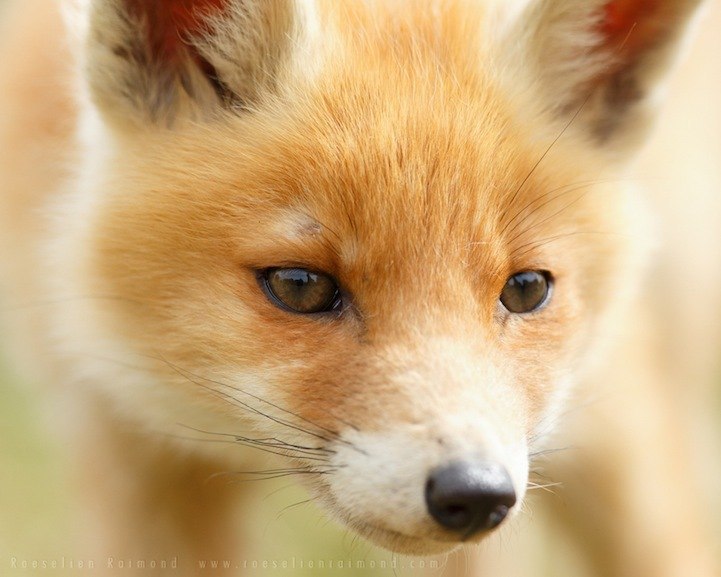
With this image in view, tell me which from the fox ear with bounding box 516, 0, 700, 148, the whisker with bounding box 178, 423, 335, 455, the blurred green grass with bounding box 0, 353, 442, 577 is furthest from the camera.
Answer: the blurred green grass with bounding box 0, 353, 442, 577

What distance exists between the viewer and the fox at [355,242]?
3.16m

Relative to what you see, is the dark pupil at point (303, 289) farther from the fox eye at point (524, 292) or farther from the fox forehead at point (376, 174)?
the fox eye at point (524, 292)

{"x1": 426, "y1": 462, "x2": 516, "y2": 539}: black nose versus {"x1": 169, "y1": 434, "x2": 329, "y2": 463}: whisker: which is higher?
{"x1": 169, "y1": 434, "x2": 329, "y2": 463}: whisker

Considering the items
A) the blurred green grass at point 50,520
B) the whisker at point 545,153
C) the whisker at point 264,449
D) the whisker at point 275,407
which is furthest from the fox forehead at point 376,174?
the blurred green grass at point 50,520

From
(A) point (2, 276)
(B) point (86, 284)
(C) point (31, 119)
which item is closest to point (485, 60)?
(B) point (86, 284)

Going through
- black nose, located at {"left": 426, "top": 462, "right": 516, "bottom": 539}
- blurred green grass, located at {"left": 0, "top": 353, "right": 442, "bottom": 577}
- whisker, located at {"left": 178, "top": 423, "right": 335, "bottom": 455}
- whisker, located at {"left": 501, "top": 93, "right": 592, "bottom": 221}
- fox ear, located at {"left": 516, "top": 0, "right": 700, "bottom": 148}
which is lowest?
black nose, located at {"left": 426, "top": 462, "right": 516, "bottom": 539}

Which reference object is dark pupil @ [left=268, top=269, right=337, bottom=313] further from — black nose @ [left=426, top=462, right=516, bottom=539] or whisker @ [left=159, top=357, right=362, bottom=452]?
black nose @ [left=426, top=462, right=516, bottom=539]

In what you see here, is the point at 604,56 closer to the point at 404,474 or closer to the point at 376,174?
the point at 376,174

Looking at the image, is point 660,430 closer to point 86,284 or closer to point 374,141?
point 374,141

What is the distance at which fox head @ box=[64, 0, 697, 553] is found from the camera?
3113 mm

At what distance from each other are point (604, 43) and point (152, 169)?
1.73m

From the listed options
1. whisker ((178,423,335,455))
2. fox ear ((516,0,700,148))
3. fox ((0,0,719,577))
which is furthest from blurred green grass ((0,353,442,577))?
fox ear ((516,0,700,148))

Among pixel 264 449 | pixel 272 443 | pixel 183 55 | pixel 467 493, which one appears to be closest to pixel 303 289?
pixel 272 443

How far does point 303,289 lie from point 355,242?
220mm
